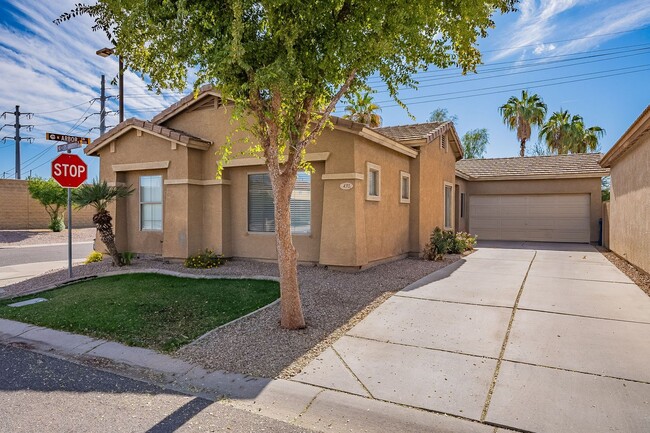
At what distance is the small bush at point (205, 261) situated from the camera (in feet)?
35.3

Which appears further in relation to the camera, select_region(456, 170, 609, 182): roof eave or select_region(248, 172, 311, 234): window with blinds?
select_region(456, 170, 609, 182): roof eave

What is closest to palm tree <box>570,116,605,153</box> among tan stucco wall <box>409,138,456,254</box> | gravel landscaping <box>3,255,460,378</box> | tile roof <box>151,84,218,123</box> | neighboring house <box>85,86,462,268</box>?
tan stucco wall <box>409,138,456,254</box>

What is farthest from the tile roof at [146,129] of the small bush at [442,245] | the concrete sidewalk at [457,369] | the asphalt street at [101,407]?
the asphalt street at [101,407]

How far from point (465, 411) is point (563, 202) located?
18.4 meters

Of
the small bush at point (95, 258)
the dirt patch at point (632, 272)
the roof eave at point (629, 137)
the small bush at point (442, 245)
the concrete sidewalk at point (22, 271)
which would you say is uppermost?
the roof eave at point (629, 137)

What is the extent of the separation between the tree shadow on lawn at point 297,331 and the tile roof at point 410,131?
5148 millimetres

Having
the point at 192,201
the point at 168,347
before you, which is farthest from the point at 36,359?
the point at 192,201

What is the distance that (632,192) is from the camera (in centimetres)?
1123

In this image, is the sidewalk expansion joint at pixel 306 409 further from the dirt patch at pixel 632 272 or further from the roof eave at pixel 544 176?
the roof eave at pixel 544 176

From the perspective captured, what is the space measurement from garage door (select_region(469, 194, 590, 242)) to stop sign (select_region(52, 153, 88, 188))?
17313mm

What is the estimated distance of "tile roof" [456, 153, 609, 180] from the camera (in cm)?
1834

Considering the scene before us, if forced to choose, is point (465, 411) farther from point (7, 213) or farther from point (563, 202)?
point (7, 213)

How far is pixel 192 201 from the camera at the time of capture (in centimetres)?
1136

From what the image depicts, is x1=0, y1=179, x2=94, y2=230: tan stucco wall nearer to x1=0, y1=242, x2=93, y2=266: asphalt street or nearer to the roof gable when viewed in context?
x1=0, y1=242, x2=93, y2=266: asphalt street
